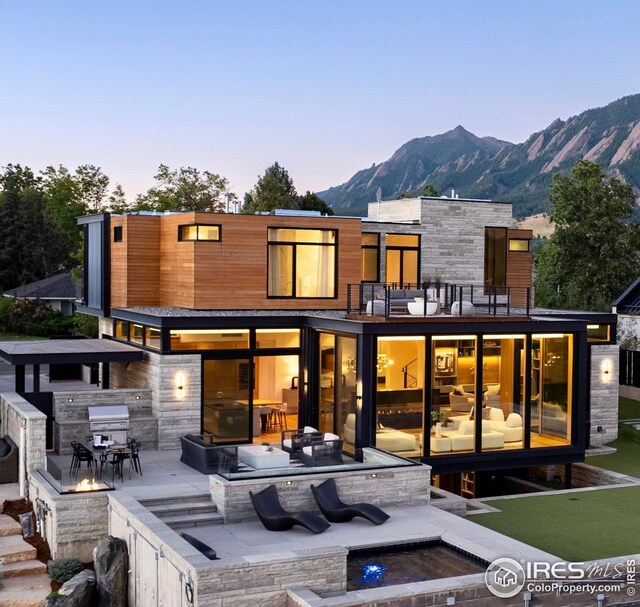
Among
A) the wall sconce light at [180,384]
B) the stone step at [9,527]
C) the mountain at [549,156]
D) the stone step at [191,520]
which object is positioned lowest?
the stone step at [9,527]

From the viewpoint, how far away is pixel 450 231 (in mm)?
27234

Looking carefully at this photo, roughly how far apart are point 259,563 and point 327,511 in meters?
3.67

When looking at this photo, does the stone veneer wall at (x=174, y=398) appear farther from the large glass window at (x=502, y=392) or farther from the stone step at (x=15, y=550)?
the large glass window at (x=502, y=392)

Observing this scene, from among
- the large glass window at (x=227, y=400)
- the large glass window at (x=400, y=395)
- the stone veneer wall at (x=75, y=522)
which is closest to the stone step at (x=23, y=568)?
the stone veneer wall at (x=75, y=522)

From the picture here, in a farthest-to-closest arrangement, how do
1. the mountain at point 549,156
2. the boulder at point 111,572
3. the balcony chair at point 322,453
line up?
the mountain at point 549,156, the balcony chair at point 322,453, the boulder at point 111,572

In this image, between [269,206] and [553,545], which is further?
[269,206]

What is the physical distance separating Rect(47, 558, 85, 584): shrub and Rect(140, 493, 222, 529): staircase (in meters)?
1.45

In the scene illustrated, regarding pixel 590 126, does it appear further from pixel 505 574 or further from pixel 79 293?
pixel 505 574

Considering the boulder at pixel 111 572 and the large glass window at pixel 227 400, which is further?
the large glass window at pixel 227 400

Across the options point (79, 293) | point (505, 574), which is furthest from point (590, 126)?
point (505, 574)

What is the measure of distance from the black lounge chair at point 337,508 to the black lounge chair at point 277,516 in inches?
11.7

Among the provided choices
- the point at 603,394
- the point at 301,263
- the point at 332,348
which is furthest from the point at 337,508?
the point at 603,394

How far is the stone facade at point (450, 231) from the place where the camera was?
26891 millimetres

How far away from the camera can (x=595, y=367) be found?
24.1 m
